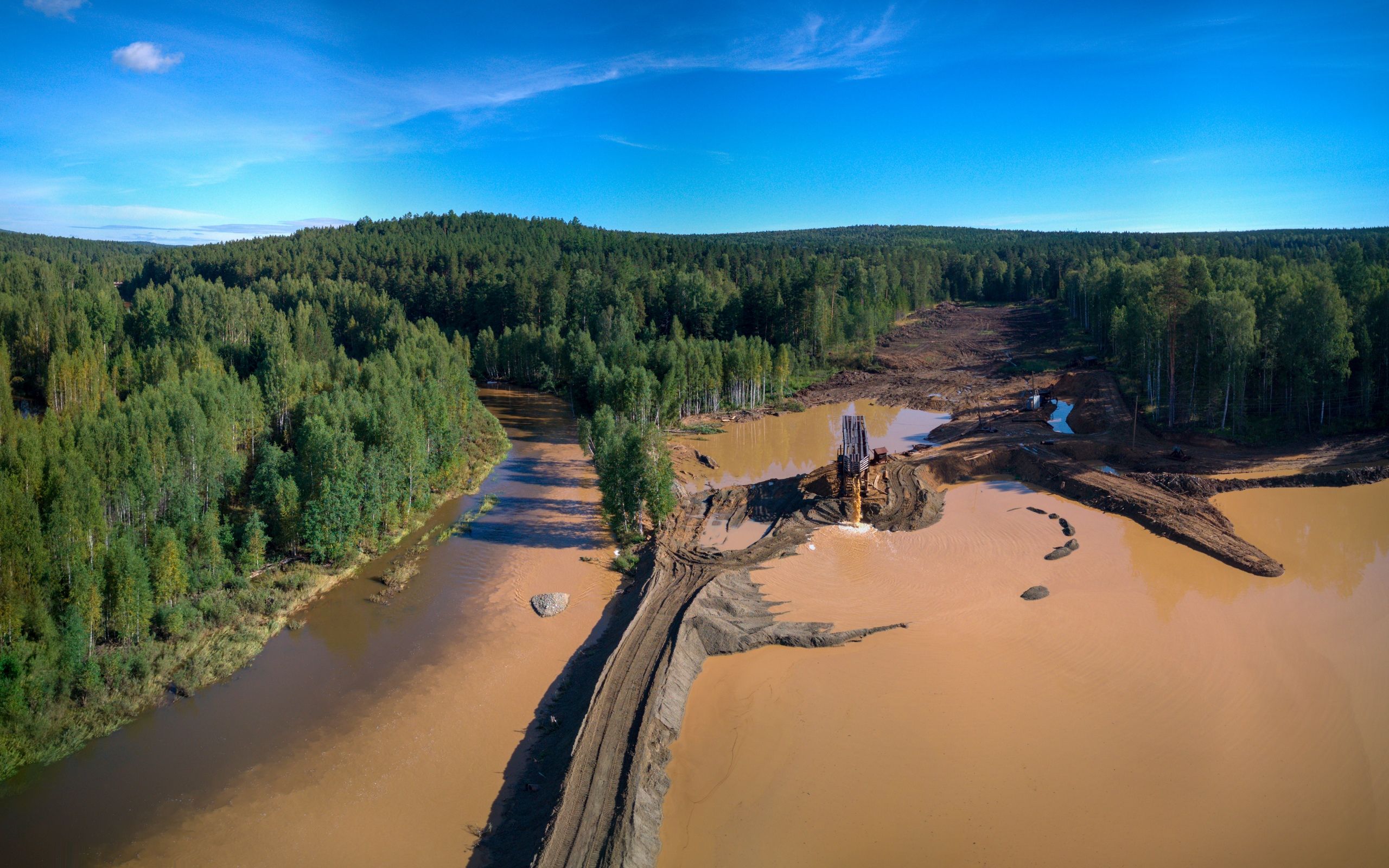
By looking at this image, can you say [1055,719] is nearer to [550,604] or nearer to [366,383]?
[550,604]

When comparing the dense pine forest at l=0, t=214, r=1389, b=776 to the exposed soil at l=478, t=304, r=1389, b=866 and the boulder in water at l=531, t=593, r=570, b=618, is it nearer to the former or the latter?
the exposed soil at l=478, t=304, r=1389, b=866

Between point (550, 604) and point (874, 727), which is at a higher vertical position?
point (550, 604)

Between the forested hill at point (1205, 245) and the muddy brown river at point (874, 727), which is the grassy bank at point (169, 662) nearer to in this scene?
the muddy brown river at point (874, 727)

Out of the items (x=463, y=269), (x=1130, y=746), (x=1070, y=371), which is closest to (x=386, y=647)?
(x=1130, y=746)

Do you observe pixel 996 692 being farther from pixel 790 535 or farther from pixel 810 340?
pixel 810 340

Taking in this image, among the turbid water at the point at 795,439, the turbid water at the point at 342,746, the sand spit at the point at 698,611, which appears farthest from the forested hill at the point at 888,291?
the turbid water at the point at 342,746

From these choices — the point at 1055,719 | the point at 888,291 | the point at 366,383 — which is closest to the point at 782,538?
the point at 1055,719
